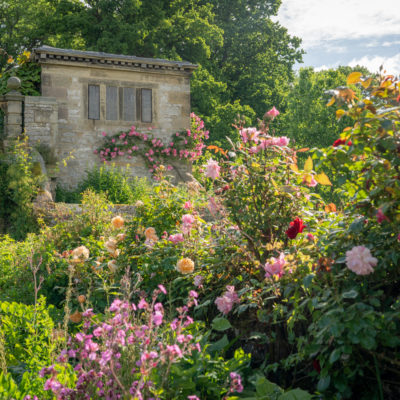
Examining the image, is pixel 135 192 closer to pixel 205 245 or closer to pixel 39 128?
pixel 39 128

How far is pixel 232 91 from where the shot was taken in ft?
81.7

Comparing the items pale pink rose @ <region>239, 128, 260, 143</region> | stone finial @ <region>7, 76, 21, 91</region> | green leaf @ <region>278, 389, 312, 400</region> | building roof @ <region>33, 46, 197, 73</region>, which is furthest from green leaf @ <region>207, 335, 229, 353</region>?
building roof @ <region>33, 46, 197, 73</region>

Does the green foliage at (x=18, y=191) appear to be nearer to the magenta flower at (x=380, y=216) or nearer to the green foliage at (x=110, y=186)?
the green foliage at (x=110, y=186)

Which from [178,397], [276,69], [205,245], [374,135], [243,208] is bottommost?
[178,397]

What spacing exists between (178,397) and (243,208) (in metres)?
1.42

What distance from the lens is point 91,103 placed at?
14.5 m

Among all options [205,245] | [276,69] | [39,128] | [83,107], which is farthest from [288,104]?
[205,245]

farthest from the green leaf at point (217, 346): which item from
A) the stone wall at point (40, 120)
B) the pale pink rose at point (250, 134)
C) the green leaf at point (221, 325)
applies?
the stone wall at point (40, 120)

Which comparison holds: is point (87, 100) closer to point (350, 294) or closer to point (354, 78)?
point (354, 78)

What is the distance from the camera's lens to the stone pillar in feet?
41.3

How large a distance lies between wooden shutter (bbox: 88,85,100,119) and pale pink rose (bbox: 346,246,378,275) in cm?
1303

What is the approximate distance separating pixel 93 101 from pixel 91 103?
3.5 inches

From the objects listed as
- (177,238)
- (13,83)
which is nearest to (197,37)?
(13,83)

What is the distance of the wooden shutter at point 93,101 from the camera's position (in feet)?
47.5
